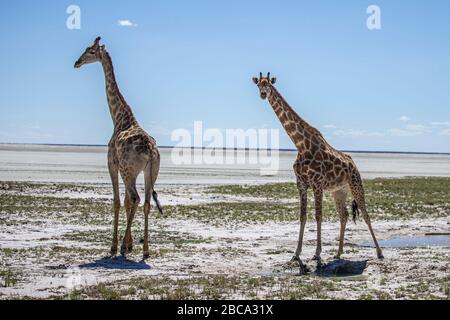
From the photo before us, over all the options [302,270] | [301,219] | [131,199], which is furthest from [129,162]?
[302,270]

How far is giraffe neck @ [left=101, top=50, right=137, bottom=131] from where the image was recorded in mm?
16031

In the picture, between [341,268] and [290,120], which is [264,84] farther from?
[341,268]

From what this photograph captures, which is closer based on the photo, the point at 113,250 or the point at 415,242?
the point at 113,250

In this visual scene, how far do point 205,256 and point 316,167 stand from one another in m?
3.16

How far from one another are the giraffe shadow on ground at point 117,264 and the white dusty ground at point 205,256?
20 millimetres

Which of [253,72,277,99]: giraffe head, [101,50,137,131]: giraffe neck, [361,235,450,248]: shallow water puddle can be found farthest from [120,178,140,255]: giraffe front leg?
[361,235,450,248]: shallow water puddle

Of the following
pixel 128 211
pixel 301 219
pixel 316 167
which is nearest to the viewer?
pixel 301 219

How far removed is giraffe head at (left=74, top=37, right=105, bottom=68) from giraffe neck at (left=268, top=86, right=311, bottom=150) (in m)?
4.52

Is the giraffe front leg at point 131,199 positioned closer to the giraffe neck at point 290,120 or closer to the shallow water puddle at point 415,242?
the giraffe neck at point 290,120

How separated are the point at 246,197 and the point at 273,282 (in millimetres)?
19559

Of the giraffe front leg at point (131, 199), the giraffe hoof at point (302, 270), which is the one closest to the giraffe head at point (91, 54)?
the giraffe front leg at point (131, 199)

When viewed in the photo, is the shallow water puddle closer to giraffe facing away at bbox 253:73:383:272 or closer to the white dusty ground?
the white dusty ground

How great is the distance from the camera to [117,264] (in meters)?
13.5
